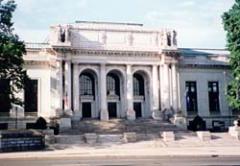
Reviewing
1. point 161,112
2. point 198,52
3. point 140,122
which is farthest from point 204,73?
point 140,122

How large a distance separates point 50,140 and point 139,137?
29.5 ft

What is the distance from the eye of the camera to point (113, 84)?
61250mm

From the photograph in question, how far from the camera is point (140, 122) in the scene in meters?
56.1

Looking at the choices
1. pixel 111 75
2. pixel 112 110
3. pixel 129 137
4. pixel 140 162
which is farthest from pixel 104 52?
pixel 140 162

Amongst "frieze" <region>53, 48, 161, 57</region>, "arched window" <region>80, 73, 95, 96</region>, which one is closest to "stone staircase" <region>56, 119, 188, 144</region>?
"arched window" <region>80, 73, 95, 96</region>

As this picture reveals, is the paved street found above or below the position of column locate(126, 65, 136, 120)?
below

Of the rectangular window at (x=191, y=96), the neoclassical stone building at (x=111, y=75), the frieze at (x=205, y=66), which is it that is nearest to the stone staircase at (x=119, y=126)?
the neoclassical stone building at (x=111, y=75)

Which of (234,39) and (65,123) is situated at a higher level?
(234,39)

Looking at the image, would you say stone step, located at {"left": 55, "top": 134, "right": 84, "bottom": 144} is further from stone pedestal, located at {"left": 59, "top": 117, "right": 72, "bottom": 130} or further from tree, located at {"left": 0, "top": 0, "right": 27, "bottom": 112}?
stone pedestal, located at {"left": 59, "top": 117, "right": 72, "bottom": 130}

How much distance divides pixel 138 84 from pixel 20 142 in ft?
88.9

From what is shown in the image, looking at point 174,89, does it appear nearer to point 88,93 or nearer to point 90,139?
point 88,93

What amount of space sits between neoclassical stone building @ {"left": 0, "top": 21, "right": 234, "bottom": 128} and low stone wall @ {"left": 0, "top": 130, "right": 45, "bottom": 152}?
1516 centimetres

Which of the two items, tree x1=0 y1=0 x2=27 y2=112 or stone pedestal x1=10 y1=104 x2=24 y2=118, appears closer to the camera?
tree x1=0 y1=0 x2=27 y2=112

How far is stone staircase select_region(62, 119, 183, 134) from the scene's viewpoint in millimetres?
51594
